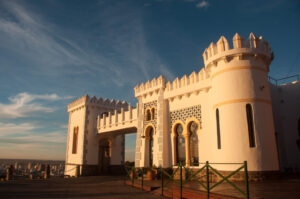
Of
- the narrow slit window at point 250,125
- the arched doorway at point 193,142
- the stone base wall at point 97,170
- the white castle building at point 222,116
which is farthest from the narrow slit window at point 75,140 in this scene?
the narrow slit window at point 250,125

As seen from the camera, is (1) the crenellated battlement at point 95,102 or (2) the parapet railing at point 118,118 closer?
(2) the parapet railing at point 118,118

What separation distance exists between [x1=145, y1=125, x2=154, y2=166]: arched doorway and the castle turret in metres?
5.59

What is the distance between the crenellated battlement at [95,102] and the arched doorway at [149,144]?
344 inches

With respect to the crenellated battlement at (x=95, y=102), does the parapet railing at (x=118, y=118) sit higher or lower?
lower

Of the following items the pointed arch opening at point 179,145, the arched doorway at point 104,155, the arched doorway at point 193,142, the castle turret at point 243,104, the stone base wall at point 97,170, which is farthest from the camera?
the arched doorway at point 104,155

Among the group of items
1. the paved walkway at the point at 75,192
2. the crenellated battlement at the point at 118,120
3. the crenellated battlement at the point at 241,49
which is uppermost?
the crenellated battlement at the point at 241,49

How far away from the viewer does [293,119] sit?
46.8 ft

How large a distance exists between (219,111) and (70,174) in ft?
56.8

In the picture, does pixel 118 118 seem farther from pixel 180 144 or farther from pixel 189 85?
pixel 189 85

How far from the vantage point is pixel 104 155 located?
78.2 ft

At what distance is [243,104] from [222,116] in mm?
1132

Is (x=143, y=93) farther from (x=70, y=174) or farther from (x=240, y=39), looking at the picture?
(x=70, y=174)

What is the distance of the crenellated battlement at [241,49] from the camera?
38.3 feet

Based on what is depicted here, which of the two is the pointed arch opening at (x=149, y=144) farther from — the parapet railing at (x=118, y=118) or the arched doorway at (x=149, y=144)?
the parapet railing at (x=118, y=118)
